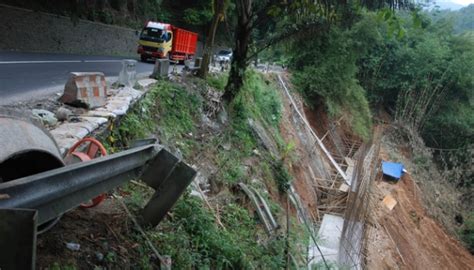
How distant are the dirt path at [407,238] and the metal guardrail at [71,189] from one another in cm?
890

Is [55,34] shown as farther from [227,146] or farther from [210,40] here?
[227,146]

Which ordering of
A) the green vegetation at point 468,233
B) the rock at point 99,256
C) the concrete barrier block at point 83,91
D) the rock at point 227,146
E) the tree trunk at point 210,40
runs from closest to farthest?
1. the rock at point 99,256
2. the concrete barrier block at point 83,91
3. the rock at point 227,146
4. the tree trunk at point 210,40
5. the green vegetation at point 468,233

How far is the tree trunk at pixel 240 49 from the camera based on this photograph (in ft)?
37.9

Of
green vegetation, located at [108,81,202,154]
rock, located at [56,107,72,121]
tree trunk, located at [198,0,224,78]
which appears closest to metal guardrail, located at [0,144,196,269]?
rock, located at [56,107,72,121]

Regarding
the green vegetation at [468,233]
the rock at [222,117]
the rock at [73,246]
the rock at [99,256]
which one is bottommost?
the green vegetation at [468,233]

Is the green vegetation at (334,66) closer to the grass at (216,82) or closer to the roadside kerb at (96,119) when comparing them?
the grass at (216,82)

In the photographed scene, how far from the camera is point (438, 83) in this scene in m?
26.0

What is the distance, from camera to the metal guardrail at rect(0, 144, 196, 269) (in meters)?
1.82

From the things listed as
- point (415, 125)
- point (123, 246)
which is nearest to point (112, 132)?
point (123, 246)

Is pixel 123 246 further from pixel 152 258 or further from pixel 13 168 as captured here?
pixel 13 168

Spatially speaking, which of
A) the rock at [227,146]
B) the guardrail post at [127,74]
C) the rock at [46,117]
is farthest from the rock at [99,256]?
the rock at [227,146]

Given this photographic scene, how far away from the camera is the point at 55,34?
21203 mm

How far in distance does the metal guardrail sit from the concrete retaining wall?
1689 centimetres

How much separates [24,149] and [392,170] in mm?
19773
